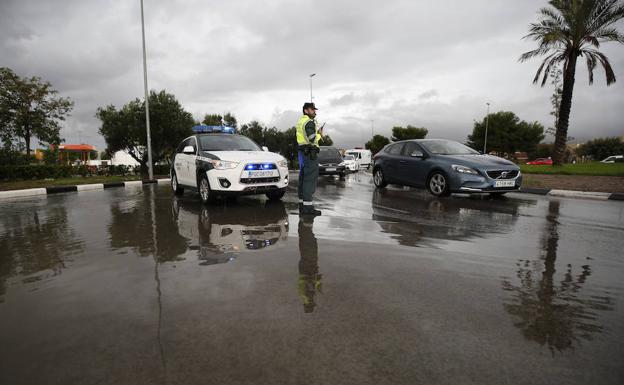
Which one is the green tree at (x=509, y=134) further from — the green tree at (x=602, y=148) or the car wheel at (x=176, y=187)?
the car wheel at (x=176, y=187)

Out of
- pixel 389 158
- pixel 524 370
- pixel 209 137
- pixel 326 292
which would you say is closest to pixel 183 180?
pixel 209 137

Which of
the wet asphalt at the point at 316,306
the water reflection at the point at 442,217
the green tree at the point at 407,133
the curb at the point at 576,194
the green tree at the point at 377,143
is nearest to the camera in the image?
the wet asphalt at the point at 316,306

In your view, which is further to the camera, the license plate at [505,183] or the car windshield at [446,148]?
the car windshield at [446,148]

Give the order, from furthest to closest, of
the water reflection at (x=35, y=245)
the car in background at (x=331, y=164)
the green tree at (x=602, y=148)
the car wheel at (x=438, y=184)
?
the green tree at (x=602, y=148), the car in background at (x=331, y=164), the car wheel at (x=438, y=184), the water reflection at (x=35, y=245)

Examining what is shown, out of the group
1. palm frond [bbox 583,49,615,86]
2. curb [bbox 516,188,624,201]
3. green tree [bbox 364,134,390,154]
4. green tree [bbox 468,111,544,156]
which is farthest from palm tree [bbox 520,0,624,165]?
green tree [bbox 364,134,390,154]

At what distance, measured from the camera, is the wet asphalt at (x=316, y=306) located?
192cm

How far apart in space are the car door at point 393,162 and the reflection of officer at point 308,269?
233 inches

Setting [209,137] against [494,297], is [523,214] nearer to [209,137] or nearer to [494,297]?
[494,297]

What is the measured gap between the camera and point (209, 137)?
9.04 metres

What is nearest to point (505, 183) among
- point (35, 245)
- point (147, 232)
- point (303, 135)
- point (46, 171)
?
point (303, 135)

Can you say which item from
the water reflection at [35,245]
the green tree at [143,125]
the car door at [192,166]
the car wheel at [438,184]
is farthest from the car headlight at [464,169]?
the green tree at [143,125]

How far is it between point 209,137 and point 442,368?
816 cm

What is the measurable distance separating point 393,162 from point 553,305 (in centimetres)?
842

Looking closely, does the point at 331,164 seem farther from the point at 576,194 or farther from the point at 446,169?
the point at 576,194
